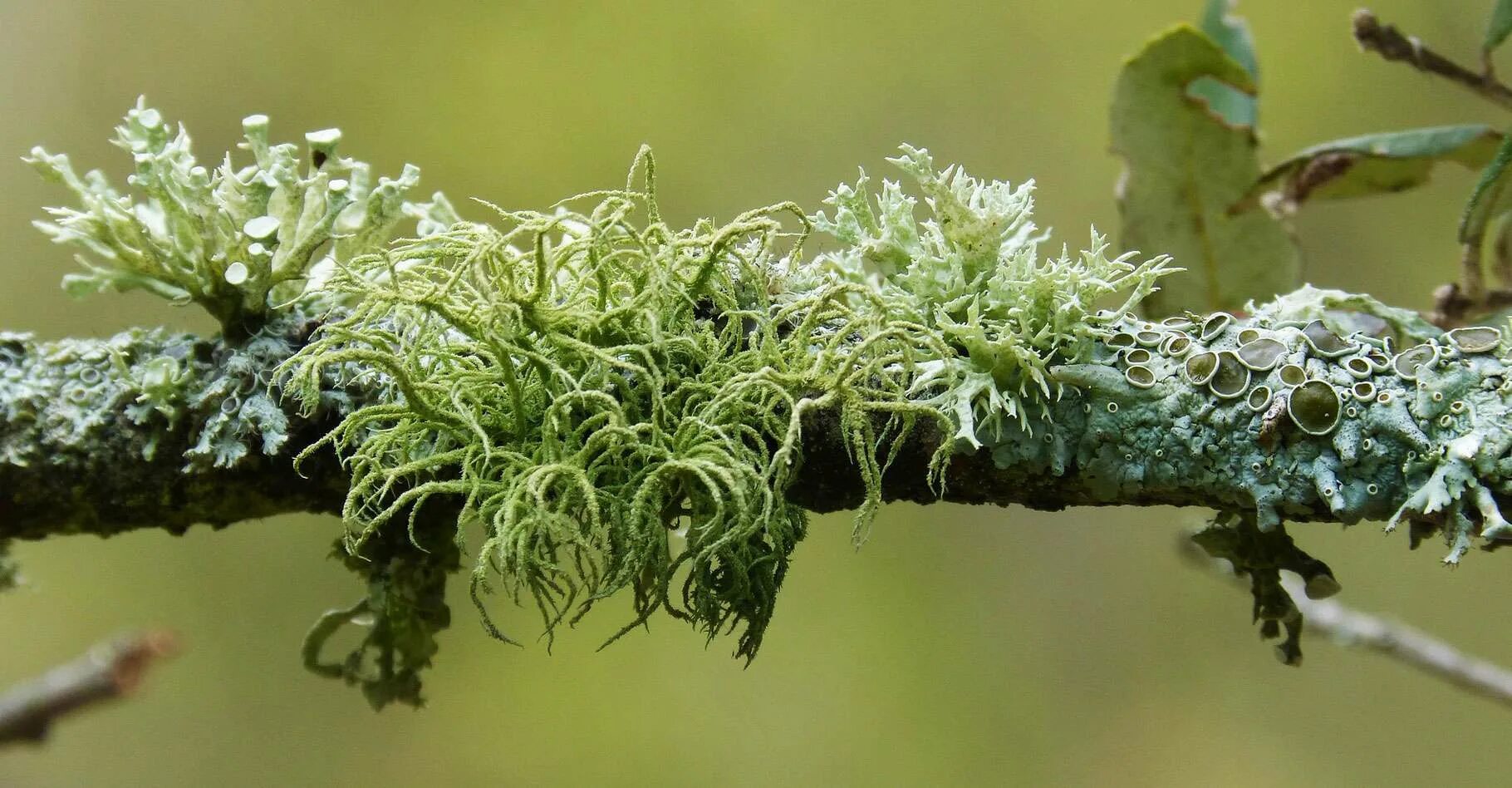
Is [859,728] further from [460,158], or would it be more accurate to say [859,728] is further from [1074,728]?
[460,158]

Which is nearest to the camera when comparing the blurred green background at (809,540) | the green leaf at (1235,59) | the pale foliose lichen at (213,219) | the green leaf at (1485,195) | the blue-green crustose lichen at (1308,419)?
the blue-green crustose lichen at (1308,419)

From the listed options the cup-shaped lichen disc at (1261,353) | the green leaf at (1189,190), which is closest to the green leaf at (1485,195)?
the green leaf at (1189,190)

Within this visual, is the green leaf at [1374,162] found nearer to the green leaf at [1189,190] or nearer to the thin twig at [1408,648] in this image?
the green leaf at [1189,190]

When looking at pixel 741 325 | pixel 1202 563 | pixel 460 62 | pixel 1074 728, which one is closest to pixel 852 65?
pixel 460 62

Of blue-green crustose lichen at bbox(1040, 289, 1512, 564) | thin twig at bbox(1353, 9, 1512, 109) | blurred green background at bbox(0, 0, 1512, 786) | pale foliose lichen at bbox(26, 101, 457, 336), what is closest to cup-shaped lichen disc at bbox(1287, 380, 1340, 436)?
blue-green crustose lichen at bbox(1040, 289, 1512, 564)

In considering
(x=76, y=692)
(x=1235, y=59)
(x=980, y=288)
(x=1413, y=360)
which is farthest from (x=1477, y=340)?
(x=76, y=692)

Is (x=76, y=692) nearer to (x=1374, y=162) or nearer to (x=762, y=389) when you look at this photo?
(x=762, y=389)
